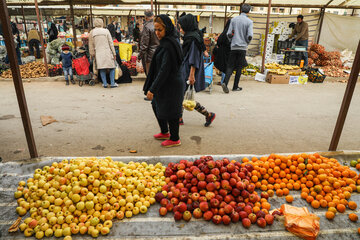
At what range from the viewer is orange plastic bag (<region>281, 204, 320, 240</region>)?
79.8 inches

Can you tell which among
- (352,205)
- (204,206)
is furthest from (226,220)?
(352,205)

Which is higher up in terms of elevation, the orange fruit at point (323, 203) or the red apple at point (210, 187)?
the red apple at point (210, 187)

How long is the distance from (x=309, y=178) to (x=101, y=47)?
254 inches

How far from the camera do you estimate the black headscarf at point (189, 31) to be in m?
3.90

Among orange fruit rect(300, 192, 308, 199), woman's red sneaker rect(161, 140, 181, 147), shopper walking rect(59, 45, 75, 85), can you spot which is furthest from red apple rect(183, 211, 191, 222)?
shopper walking rect(59, 45, 75, 85)

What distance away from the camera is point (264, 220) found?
2139mm

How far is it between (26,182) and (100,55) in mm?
5359

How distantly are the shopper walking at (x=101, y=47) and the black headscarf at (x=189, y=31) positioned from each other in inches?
155

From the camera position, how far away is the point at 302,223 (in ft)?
6.79

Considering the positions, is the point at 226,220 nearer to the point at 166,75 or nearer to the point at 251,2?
the point at 166,75

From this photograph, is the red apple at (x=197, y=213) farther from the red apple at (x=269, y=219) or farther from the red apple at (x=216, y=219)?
the red apple at (x=269, y=219)

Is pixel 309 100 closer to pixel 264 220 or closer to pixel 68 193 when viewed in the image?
pixel 264 220

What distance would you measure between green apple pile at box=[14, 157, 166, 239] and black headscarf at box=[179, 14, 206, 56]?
234cm

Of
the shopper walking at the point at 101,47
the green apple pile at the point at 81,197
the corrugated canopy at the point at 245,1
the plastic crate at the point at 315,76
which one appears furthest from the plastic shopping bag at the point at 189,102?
the corrugated canopy at the point at 245,1
